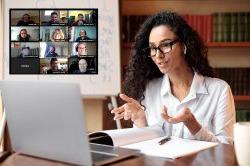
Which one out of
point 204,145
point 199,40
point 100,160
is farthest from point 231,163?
point 199,40

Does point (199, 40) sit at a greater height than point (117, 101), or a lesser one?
greater

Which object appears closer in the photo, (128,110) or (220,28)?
(128,110)

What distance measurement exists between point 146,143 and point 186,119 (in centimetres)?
19

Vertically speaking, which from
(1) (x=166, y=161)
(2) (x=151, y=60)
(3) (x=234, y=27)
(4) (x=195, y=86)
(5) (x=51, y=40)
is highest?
(3) (x=234, y=27)

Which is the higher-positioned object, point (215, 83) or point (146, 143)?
point (215, 83)

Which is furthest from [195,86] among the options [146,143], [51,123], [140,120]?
[51,123]

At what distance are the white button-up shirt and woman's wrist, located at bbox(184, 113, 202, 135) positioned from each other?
141 mm

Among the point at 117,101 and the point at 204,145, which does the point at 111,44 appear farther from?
the point at 204,145

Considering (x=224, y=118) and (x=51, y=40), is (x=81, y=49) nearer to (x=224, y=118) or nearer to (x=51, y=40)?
(x=51, y=40)

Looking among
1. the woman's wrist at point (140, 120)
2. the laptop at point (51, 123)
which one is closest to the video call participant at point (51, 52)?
the woman's wrist at point (140, 120)

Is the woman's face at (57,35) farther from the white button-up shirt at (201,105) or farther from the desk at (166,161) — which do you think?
the desk at (166,161)

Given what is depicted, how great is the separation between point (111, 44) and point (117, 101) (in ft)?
1.42

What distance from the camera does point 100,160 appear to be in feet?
2.93

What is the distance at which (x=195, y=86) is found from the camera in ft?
5.40
